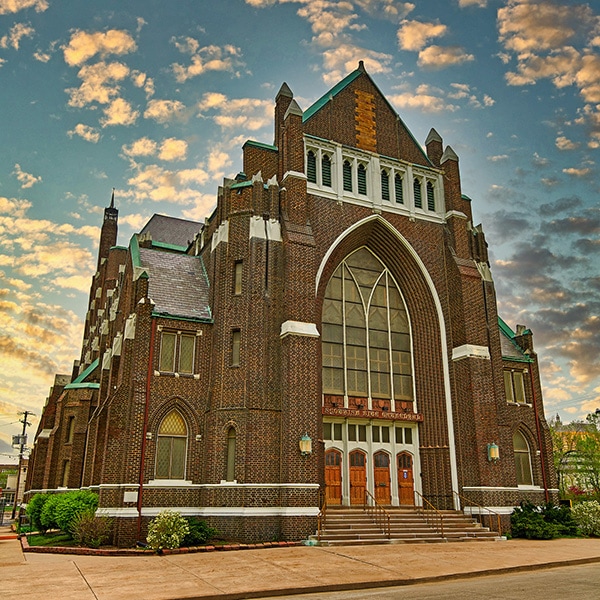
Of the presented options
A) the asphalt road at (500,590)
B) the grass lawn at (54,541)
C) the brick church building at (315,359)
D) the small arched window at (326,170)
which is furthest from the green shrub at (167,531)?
the small arched window at (326,170)

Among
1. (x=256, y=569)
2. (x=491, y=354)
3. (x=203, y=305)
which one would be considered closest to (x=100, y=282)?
(x=203, y=305)

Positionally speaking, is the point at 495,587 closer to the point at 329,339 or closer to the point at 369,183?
the point at 329,339

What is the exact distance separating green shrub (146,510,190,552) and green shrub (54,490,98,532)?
200 inches

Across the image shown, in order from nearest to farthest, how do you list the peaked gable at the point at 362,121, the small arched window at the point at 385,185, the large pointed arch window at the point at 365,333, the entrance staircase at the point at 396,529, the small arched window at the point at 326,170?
the entrance staircase at the point at 396,529 < the large pointed arch window at the point at 365,333 < the small arched window at the point at 326,170 < the peaked gable at the point at 362,121 < the small arched window at the point at 385,185

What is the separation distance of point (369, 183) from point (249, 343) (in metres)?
10.3

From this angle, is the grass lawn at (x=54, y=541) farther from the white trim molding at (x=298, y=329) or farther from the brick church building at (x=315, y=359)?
the white trim molding at (x=298, y=329)

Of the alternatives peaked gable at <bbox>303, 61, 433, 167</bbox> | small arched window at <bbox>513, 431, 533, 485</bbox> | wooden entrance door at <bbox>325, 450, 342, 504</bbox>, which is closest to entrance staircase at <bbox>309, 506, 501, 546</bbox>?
wooden entrance door at <bbox>325, 450, 342, 504</bbox>

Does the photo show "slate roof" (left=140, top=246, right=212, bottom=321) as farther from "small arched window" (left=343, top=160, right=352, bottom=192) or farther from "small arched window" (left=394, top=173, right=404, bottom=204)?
"small arched window" (left=394, top=173, right=404, bottom=204)

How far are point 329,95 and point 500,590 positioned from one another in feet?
75.8

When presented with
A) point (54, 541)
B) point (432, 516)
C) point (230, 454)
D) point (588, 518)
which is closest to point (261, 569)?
point (230, 454)

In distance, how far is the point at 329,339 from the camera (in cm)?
2611

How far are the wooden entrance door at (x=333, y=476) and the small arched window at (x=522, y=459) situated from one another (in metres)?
9.80

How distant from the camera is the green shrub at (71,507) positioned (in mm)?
22688

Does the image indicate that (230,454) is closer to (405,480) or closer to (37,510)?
(405,480)
